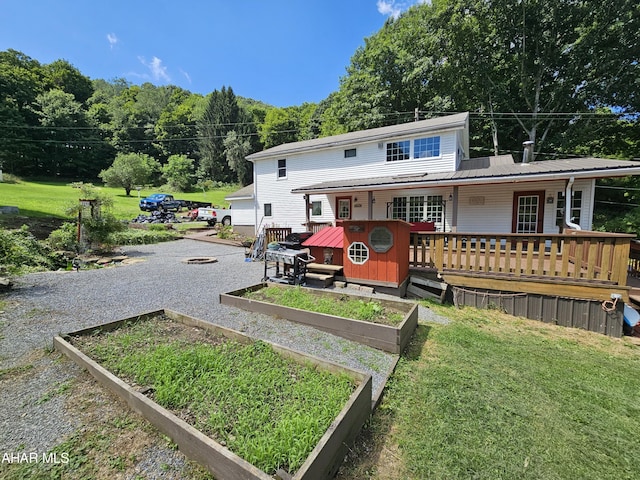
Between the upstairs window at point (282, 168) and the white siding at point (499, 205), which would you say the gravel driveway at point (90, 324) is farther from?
the white siding at point (499, 205)

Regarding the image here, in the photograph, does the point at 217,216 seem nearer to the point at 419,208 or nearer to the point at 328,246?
the point at 419,208

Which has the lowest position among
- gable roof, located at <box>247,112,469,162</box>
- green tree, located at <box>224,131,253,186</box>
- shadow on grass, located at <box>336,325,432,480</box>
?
shadow on grass, located at <box>336,325,432,480</box>

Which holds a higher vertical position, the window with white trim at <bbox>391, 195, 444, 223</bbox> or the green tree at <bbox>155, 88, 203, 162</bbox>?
the green tree at <bbox>155, 88, 203, 162</bbox>

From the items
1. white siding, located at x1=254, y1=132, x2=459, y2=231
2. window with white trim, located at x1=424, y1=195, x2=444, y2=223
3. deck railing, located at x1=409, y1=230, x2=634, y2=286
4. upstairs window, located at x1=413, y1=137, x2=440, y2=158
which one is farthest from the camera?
white siding, located at x1=254, y1=132, x2=459, y2=231

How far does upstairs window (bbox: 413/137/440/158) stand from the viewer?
12.1 meters

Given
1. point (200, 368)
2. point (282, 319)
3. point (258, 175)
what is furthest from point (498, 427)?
point (258, 175)

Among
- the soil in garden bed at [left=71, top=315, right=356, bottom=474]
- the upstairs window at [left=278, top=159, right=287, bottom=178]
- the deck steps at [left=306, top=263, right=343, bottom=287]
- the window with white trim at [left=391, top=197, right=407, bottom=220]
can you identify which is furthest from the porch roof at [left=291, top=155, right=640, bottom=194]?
the soil in garden bed at [left=71, top=315, right=356, bottom=474]

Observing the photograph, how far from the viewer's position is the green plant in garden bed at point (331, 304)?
14.7 ft

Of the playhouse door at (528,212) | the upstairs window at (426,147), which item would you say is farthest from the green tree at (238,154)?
the playhouse door at (528,212)

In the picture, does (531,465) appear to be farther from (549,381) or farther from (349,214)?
(349,214)

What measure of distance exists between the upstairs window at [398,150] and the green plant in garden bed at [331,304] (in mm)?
9605

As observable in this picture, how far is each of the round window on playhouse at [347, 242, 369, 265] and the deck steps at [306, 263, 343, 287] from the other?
558 mm

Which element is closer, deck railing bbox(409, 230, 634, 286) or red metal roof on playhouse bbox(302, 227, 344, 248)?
deck railing bbox(409, 230, 634, 286)

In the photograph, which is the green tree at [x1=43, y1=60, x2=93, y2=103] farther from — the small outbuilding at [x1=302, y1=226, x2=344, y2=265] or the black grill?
the small outbuilding at [x1=302, y1=226, x2=344, y2=265]
